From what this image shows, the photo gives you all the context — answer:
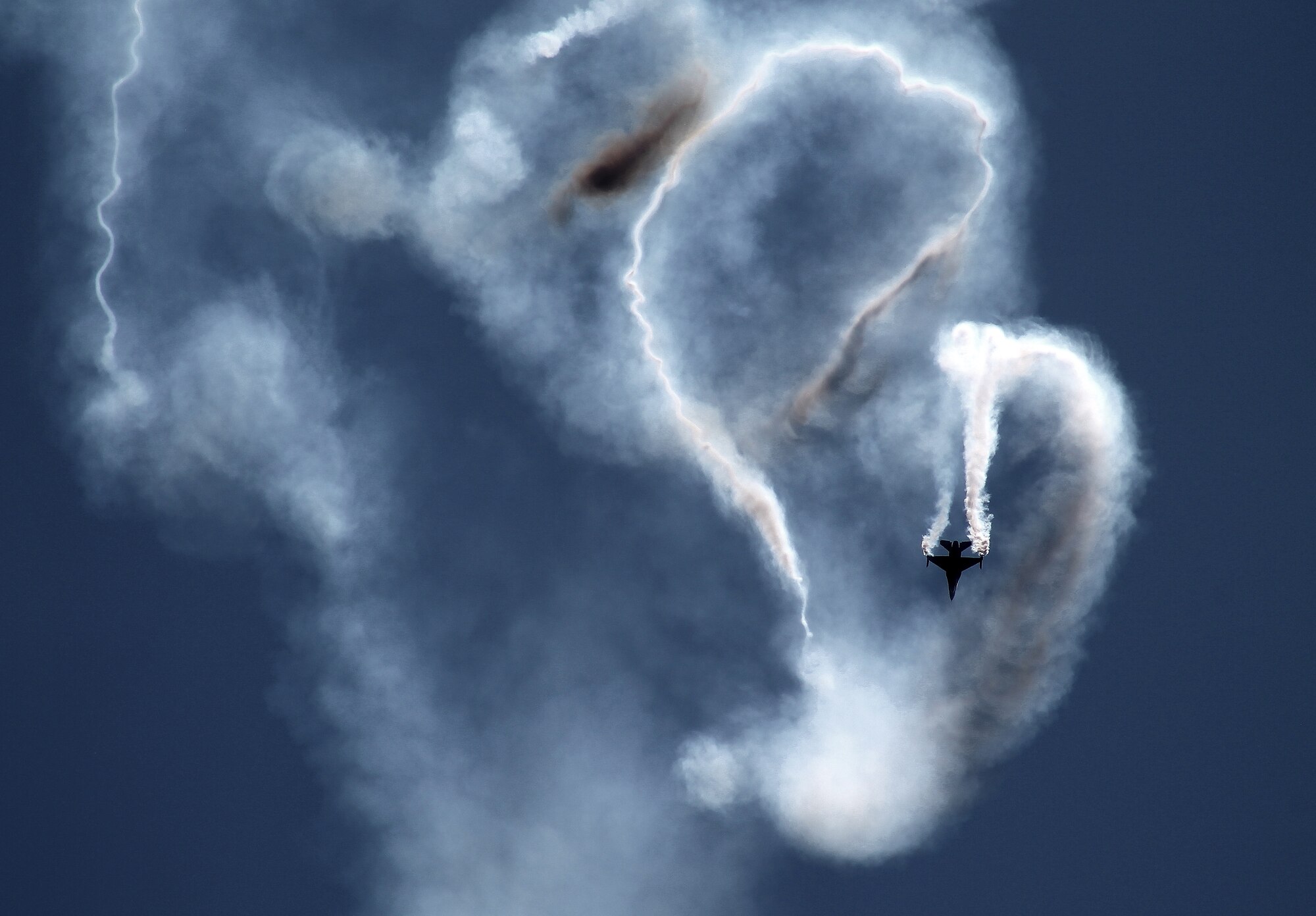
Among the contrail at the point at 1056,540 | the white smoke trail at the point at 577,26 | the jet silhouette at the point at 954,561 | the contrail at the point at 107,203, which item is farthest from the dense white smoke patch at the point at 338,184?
the jet silhouette at the point at 954,561

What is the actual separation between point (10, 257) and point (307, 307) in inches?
356

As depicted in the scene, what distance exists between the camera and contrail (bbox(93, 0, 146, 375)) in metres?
49.9

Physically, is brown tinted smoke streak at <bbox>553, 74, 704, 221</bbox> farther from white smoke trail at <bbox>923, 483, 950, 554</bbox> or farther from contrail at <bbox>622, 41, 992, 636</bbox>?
white smoke trail at <bbox>923, 483, 950, 554</bbox>

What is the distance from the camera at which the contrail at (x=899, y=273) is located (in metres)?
48.3

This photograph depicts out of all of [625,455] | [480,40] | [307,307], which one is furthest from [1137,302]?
[307,307]

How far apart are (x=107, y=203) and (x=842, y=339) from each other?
20.0 metres

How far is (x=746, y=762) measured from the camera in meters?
50.6

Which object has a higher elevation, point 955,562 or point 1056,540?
point 1056,540

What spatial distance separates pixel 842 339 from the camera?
4894cm

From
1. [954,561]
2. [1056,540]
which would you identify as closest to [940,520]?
[954,561]

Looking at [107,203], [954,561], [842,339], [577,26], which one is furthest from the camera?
[107,203]

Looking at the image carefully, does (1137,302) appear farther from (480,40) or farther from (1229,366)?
(480,40)

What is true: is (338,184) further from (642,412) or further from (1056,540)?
(1056,540)

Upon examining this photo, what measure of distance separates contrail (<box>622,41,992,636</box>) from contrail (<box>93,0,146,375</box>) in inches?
545
